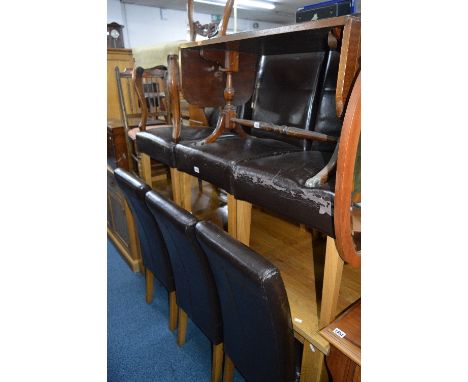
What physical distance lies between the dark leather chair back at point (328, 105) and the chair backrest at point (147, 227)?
78 centimetres

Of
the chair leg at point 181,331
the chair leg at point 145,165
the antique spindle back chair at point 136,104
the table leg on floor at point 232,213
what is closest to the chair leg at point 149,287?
the chair leg at point 181,331

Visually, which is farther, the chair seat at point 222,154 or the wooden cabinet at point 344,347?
the chair seat at point 222,154

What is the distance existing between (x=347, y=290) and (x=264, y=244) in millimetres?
462

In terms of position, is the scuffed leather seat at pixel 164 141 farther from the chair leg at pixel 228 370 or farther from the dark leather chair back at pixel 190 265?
the chair leg at pixel 228 370

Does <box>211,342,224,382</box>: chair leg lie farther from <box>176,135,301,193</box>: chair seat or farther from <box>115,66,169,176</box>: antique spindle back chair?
<box>115,66,169,176</box>: antique spindle back chair

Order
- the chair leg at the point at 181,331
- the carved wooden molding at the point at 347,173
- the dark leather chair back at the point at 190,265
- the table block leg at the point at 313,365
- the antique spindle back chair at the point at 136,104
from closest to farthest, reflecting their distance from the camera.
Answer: the carved wooden molding at the point at 347,173, the table block leg at the point at 313,365, the dark leather chair back at the point at 190,265, the chair leg at the point at 181,331, the antique spindle back chair at the point at 136,104

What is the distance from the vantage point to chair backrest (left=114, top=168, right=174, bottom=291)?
1.39 metres

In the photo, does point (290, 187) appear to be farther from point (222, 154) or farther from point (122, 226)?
point (122, 226)

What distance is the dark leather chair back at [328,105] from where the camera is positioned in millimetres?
1283

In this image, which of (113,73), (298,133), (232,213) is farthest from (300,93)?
(113,73)

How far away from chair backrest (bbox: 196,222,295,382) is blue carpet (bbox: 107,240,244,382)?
61 cm
